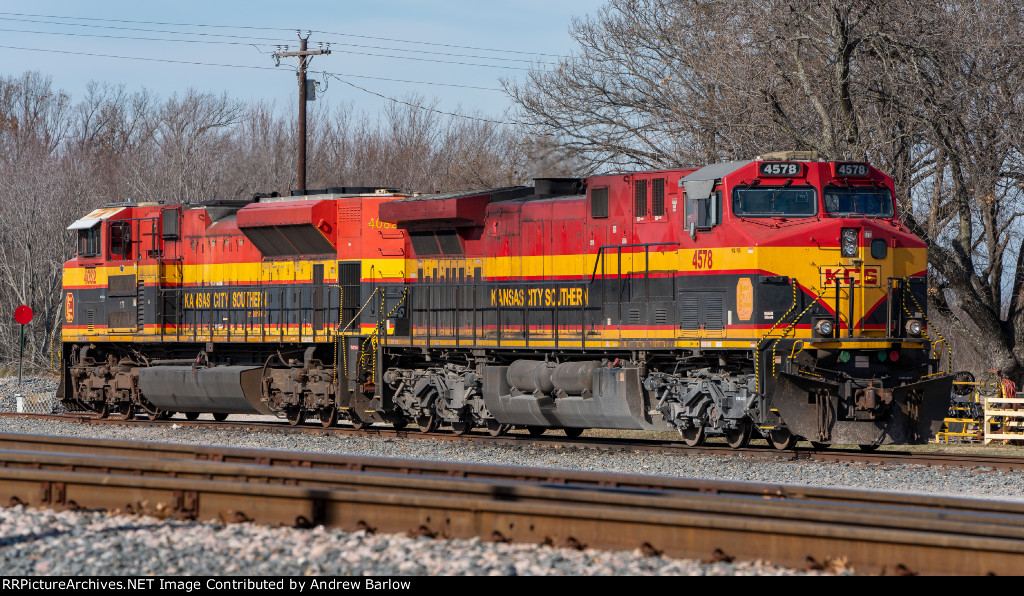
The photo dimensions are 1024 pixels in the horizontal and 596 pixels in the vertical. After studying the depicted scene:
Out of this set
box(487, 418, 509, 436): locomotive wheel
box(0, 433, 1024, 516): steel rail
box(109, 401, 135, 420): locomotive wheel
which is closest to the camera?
box(0, 433, 1024, 516): steel rail

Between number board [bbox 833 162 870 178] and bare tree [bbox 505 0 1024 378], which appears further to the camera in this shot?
bare tree [bbox 505 0 1024 378]

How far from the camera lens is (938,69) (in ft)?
68.3

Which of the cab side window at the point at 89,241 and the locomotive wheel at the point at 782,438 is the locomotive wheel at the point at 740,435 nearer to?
the locomotive wheel at the point at 782,438

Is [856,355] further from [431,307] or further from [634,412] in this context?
[431,307]

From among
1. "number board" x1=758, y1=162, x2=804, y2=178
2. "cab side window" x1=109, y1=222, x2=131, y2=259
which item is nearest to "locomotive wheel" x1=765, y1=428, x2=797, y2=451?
"number board" x1=758, y1=162, x2=804, y2=178

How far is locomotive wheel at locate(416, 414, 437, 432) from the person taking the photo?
17.3 m

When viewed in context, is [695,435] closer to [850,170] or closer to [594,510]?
[850,170]

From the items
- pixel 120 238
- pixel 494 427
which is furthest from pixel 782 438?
pixel 120 238

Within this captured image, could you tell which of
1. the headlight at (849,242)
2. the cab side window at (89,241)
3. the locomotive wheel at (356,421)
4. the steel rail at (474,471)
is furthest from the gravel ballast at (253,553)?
the cab side window at (89,241)

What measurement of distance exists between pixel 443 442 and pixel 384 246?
3745 millimetres

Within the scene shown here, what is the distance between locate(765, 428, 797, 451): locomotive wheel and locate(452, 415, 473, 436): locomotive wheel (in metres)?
4.89

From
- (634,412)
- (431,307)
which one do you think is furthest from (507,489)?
(431,307)

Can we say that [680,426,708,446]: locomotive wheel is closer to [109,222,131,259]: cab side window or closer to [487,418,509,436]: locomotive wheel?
[487,418,509,436]: locomotive wheel

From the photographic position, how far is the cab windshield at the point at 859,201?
45.0ft
